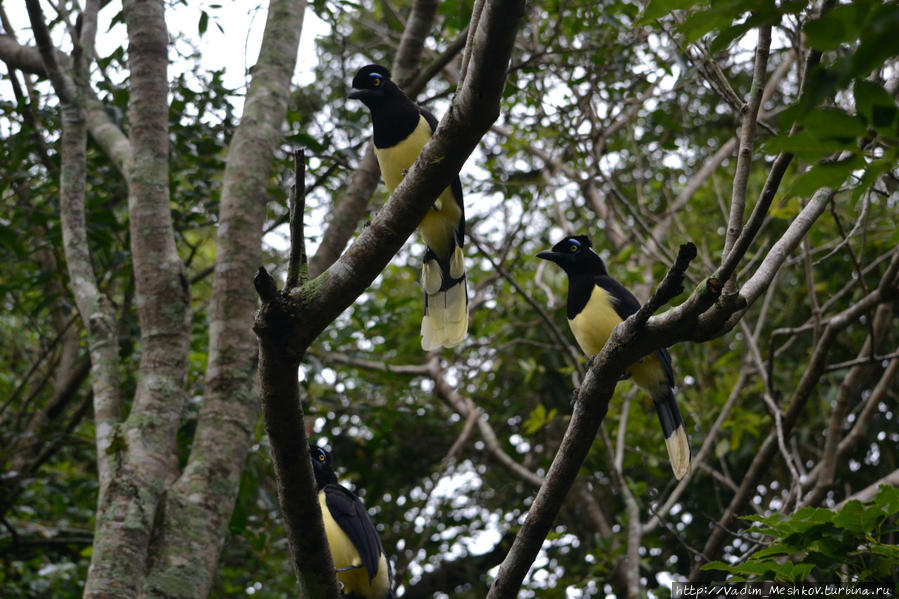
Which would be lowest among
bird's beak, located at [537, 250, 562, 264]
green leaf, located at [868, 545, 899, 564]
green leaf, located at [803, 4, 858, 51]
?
green leaf, located at [868, 545, 899, 564]

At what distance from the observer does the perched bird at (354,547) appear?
181 inches

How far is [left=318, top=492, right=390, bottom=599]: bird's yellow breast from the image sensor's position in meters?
4.63

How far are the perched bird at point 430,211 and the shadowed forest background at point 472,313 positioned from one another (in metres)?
0.89

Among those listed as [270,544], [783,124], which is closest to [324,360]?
[270,544]

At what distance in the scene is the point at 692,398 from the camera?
6680 mm

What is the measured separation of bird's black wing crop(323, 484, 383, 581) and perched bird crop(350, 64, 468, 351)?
1.06 meters

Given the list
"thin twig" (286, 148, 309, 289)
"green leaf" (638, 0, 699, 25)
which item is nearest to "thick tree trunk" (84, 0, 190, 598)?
"thin twig" (286, 148, 309, 289)

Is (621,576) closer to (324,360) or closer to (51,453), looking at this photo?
(324,360)

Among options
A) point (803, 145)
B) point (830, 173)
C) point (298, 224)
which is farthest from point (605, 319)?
point (803, 145)

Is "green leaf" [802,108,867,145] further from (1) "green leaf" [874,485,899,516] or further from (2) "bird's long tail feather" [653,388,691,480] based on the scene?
(2) "bird's long tail feather" [653,388,691,480]

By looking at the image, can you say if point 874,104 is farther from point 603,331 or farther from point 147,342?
point 147,342

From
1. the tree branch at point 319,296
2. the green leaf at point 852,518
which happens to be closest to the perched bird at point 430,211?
the tree branch at point 319,296

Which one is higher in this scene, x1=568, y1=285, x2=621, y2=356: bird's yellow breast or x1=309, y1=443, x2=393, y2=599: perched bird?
x1=568, y1=285, x2=621, y2=356: bird's yellow breast

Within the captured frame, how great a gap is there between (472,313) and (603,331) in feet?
12.4
